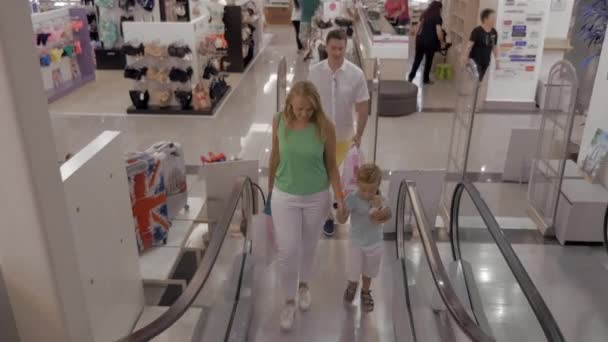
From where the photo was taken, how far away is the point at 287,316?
381cm

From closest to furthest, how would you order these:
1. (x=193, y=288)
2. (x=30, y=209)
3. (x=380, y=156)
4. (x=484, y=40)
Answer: (x=30, y=209) < (x=193, y=288) < (x=380, y=156) < (x=484, y=40)

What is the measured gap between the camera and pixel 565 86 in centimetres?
512

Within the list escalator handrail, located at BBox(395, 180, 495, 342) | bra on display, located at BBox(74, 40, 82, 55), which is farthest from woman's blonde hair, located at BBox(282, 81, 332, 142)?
bra on display, located at BBox(74, 40, 82, 55)

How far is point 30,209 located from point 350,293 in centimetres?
256

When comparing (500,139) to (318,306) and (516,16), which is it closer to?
(516,16)

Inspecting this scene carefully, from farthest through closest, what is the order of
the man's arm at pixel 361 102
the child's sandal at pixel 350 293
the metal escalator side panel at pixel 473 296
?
the man's arm at pixel 361 102, the child's sandal at pixel 350 293, the metal escalator side panel at pixel 473 296

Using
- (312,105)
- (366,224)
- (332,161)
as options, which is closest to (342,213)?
(366,224)

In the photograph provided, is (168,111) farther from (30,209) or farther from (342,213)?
(30,209)

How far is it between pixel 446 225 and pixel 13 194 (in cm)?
415

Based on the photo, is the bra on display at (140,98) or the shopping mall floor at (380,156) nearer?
the shopping mall floor at (380,156)

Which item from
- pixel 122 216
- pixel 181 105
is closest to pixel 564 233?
pixel 122 216

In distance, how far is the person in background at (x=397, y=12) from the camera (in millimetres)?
12562

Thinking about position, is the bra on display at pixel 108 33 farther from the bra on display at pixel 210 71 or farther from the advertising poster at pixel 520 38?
the advertising poster at pixel 520 38

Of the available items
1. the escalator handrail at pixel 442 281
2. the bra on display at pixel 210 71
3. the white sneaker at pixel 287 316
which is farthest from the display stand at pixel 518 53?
the white sneaker at pixel 287 316
